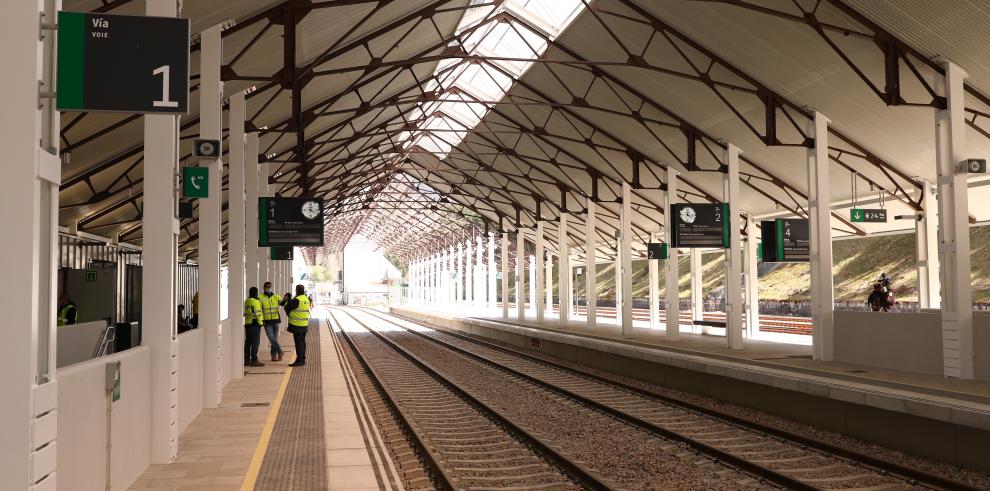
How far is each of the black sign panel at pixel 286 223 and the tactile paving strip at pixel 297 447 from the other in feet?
21.3

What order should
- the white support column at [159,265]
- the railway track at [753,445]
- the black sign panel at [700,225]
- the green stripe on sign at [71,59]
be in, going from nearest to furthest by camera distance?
the green stripe on sign at [71,59] < the white support column at [159,265] < the railway track at [753,445] < the black sign panel at [700,225]

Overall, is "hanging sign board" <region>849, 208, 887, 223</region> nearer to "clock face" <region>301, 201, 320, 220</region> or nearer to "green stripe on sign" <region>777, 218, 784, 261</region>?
"green stripe on sign" <region>777, 218, 784, 261</region>

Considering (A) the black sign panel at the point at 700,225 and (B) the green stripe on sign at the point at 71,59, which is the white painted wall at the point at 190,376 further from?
(A) the black sign panel at the point at 700,225

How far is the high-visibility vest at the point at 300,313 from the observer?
1801 centimetres

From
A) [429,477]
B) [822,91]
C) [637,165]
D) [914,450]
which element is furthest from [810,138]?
[429,477]

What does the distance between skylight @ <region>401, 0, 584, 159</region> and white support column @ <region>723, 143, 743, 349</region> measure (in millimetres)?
5916

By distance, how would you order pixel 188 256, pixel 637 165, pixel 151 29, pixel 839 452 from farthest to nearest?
pixel 188 256, pixel 637 165, pixel 839 452, pixel 151 29

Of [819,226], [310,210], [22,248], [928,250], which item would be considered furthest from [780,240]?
[22,248]

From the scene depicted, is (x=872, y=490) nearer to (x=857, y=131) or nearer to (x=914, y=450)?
(x=914, y=450)

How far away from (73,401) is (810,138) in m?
16.7

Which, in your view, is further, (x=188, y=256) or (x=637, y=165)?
(x=188, y=256)

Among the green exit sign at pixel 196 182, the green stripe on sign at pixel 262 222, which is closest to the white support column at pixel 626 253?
the green stripe on sign at pixel 262 222

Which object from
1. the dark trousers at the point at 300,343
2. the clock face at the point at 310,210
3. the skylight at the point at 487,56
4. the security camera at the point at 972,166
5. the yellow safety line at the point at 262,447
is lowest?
the yellow safety line at the point at 262,447

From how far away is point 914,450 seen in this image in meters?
10.4
